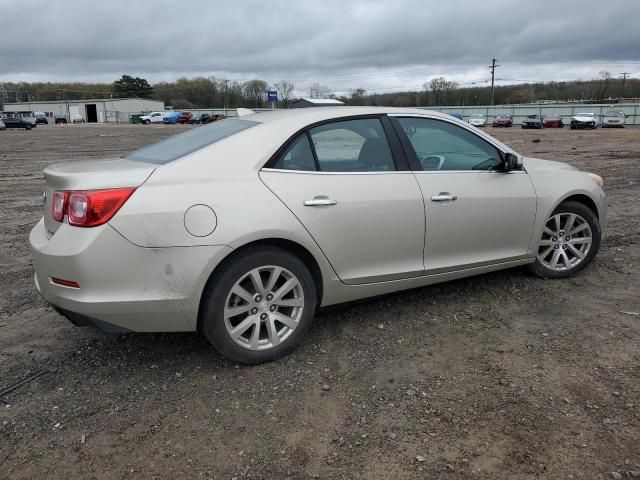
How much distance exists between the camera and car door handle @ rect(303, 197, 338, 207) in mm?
3434

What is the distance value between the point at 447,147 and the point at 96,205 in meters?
2.61

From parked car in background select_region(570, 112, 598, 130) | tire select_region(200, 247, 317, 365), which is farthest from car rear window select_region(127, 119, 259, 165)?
parked car in background select_region(570, 112, 598, 130)

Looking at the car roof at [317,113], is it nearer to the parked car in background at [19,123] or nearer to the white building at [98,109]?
the parked car in background at [19,123]

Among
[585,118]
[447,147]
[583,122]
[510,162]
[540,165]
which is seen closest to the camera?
[447,147]

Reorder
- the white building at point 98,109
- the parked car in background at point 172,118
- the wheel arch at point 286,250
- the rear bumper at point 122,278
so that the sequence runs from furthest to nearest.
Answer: the white building at point 98,109
the parked car in background at point 172,118
the wheel arch at point 286,250
the rear bumper at point 122,278

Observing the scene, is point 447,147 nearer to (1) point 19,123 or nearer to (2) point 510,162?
(2) point 510,162

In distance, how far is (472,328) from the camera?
13.1 ft

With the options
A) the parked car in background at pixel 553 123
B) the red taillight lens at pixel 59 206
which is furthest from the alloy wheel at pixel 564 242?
the parked car in background at pixel 553 123

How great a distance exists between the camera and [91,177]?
3.11 m

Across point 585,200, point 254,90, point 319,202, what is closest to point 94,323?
point 319,202

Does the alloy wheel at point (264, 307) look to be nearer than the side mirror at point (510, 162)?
Yes

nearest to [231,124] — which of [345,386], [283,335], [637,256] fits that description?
[283,335]

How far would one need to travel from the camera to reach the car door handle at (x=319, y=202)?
11.3ft

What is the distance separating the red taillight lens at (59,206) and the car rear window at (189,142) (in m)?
0.58
